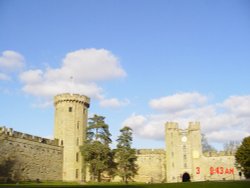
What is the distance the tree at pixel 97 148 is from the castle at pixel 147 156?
2.48m

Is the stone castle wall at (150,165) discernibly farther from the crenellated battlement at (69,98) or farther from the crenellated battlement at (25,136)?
the crenellated battlement at (25,136)

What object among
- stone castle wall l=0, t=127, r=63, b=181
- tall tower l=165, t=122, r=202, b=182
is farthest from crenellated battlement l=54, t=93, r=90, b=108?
tall tower l=165, t=122, r=202, b=182

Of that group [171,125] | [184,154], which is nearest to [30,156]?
[171,125]

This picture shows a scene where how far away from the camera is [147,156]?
51.9 metres

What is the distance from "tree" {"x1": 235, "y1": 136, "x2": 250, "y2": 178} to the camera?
44156 millimetres

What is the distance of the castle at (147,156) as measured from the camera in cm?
4744

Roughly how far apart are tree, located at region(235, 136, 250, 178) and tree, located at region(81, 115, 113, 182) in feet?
48.8

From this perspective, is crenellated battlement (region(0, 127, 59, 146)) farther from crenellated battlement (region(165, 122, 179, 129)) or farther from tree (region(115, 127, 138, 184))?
crenellated battlement (region(165, 122, 179, 129))

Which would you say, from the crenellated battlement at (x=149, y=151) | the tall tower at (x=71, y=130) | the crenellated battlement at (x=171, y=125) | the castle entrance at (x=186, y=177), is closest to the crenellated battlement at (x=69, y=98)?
the tall tower at (x=71, y=130)

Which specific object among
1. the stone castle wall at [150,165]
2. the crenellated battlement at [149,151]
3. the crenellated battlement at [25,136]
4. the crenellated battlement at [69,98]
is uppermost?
the crenellated battlement at [69,98]

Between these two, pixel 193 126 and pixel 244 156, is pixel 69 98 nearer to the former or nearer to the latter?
pixel 193 126

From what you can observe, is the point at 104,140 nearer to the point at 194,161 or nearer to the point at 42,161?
the point at 42,161

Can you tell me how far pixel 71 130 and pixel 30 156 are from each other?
760cm

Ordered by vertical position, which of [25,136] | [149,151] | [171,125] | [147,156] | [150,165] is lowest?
[150,165]
